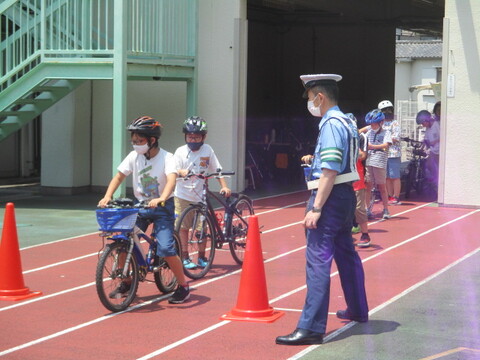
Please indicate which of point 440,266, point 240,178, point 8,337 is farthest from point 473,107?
point 8,337

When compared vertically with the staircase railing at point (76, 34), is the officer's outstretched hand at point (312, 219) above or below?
below

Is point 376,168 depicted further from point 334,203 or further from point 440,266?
point 334,203

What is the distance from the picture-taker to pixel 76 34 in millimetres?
15539

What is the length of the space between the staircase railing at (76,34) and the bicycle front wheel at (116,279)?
7234 millimetres

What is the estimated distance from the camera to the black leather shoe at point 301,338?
23.5 feet

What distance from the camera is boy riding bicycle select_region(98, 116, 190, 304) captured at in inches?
340

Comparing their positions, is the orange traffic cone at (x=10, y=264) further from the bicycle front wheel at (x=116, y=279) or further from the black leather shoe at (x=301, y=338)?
the black leather shoe at (x=301, y=338)

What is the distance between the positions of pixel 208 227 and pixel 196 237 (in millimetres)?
184

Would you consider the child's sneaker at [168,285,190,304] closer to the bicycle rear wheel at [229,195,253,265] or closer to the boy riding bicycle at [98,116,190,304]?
the boy riding bicycle at [98,116,190,304]

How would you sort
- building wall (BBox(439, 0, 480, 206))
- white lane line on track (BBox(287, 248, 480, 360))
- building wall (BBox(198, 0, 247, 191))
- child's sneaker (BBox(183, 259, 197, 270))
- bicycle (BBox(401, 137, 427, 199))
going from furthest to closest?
bicycle (BBox(401, 137, 427, 199)) < building wall (BBox(198, 0, 247, 191)) < building wall (BBox(439, 0, 480, 206)) < child's sneaker (BBox(183, 259, 197, 270)) < white lane line on track (BBox(287, 248, 480, 360))

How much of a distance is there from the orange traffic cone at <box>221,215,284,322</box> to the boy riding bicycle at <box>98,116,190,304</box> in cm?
84

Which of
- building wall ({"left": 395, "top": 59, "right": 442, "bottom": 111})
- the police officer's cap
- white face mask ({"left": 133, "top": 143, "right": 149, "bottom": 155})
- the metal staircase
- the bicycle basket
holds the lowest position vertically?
the bicycle basket

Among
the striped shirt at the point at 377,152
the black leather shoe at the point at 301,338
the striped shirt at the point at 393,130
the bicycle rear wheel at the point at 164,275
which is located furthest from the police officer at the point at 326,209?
the striped shirt at the point at 393,130

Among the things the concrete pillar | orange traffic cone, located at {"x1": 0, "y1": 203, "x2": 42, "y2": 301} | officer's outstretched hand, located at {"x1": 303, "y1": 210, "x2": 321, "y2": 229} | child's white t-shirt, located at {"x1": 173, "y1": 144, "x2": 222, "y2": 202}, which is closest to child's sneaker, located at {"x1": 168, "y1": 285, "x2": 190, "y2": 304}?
orange traffic cone, located at {"x1": 0, "y1": 203, "x2": 42, "y2": 301}
